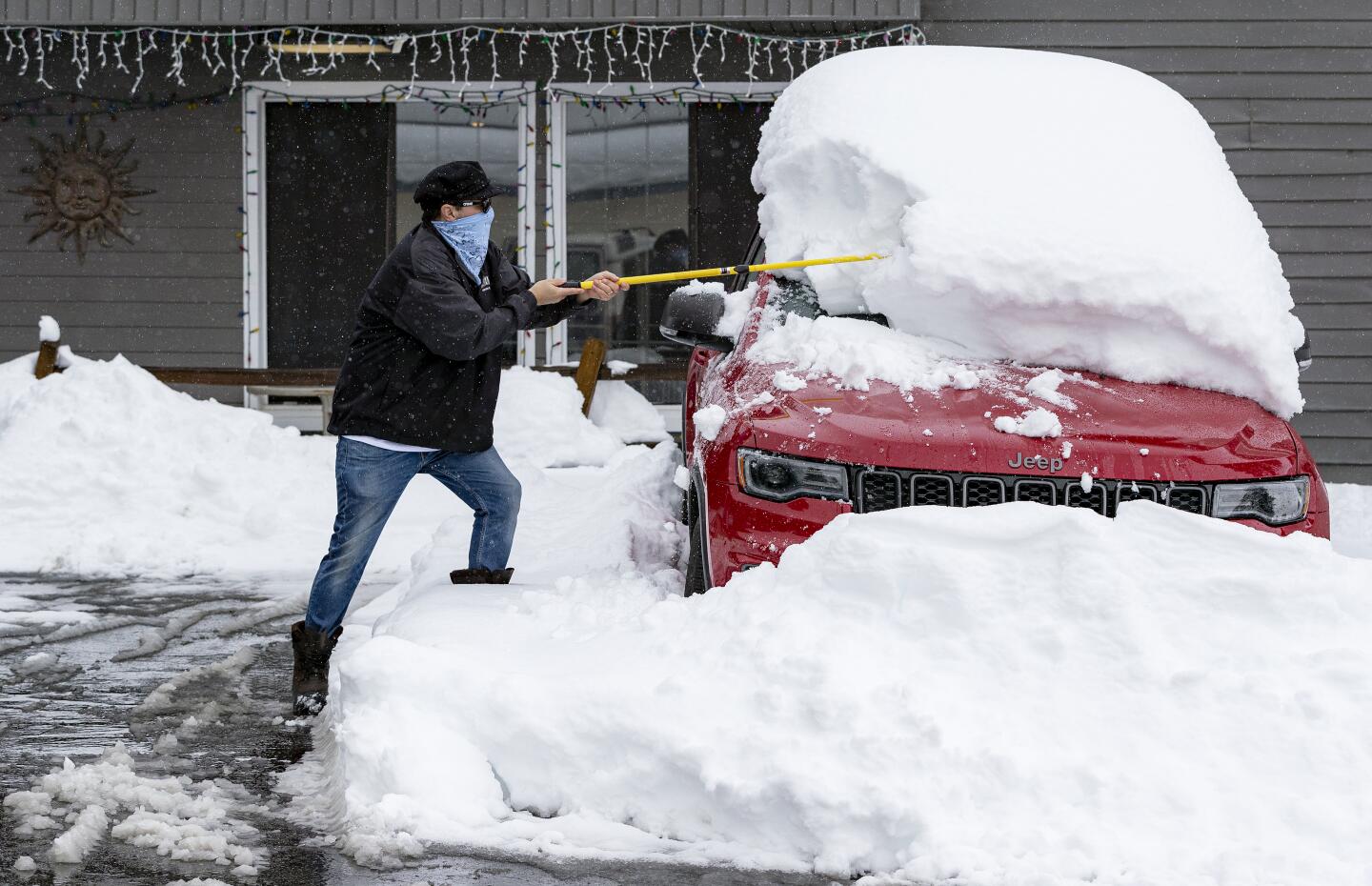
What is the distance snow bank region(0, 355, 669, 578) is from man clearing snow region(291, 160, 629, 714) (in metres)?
2.64

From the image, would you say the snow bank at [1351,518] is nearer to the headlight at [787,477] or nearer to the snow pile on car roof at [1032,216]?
the snow pile on car roof at [1032,216]

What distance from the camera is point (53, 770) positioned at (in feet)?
12.9

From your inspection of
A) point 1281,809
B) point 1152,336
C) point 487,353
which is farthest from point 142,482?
point 1281,809

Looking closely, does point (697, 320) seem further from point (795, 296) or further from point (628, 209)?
point (628, 209)

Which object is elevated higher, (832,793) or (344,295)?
(344,295)

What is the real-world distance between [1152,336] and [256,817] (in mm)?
2934

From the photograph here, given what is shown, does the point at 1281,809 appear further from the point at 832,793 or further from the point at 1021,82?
the point at 1021,82

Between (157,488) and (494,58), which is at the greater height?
(494,58)

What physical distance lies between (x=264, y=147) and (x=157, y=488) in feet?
15.6

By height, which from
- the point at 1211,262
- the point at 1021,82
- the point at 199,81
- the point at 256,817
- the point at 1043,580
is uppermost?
the point at 199,81

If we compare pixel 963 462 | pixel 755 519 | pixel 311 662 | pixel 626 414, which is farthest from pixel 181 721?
pixel 626 414

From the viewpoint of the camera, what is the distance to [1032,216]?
4934 mm

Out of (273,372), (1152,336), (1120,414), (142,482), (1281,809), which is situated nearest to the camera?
(1281,809)

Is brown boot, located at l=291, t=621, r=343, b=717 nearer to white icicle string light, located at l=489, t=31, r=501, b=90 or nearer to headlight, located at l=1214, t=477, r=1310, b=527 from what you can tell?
headlight, located at l=1214, t=477, r=1310, b=527
